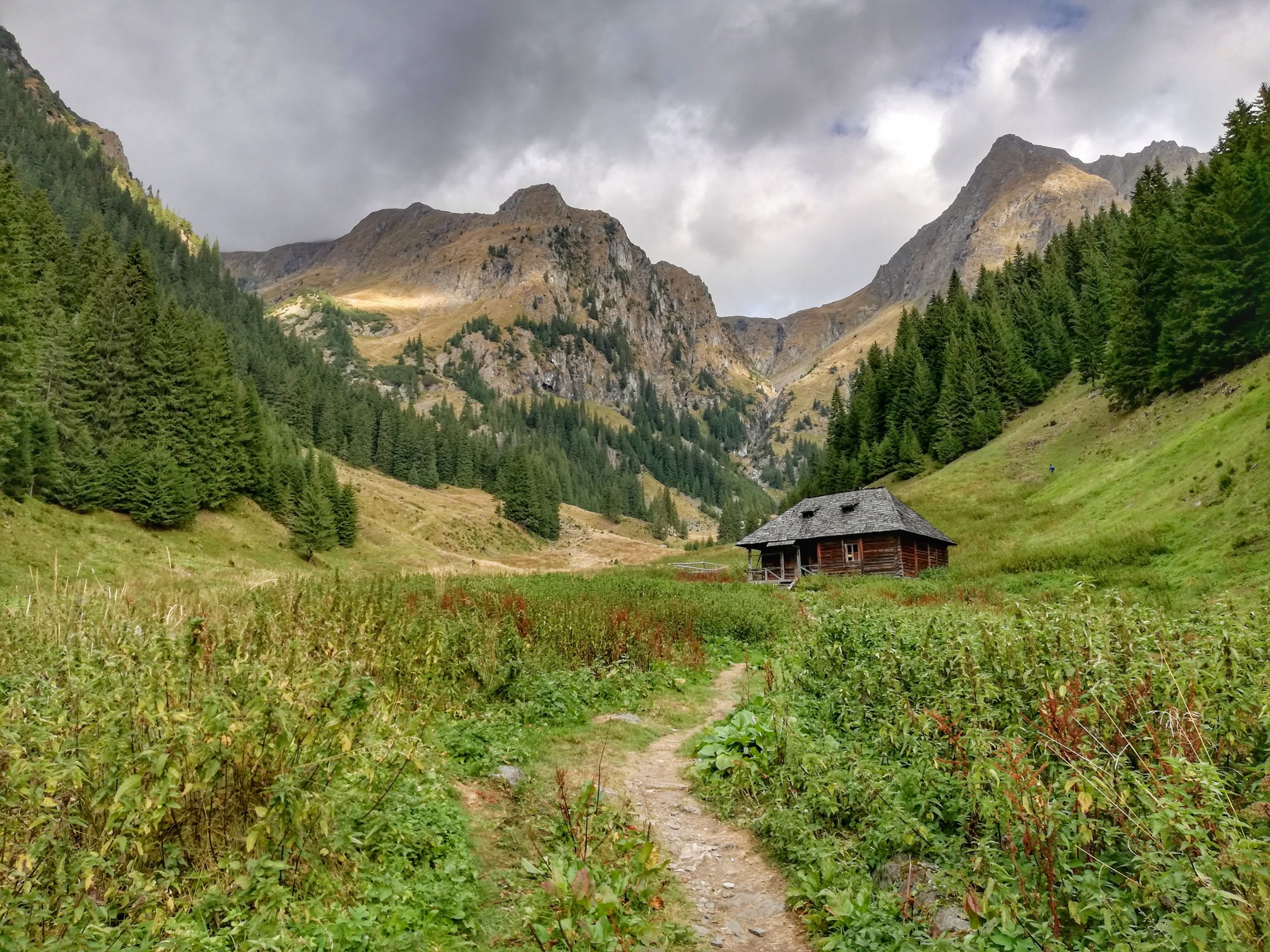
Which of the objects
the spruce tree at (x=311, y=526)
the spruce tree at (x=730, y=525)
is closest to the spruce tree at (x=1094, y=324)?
the spruce tree at (x=311, y=526)

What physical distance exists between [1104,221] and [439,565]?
3453 inches

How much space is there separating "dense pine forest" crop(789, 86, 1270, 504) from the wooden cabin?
1955 centimetres

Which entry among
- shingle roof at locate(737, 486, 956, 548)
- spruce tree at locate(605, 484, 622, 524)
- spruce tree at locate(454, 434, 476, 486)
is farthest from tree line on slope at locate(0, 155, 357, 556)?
spruce tree at locate(605, 484, 622, 524)

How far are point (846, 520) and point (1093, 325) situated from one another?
32878mm

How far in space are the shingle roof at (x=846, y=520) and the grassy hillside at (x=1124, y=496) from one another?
3723 millimetres

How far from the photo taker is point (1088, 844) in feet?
14.9

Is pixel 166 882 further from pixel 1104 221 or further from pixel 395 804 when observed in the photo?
pixel 1104 221

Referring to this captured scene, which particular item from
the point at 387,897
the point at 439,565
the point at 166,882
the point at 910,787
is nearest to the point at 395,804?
the point at 387,897

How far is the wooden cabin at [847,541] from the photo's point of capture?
4106 centimetres

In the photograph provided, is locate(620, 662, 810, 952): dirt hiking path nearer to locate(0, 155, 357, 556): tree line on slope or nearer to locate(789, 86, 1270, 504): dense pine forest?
locate(0, 155, 357, 556): tree line on slope

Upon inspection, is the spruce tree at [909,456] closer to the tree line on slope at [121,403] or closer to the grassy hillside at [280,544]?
the grassy hillside at [280,544]

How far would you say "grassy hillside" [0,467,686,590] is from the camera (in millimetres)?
32844

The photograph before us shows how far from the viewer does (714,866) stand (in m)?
6.20

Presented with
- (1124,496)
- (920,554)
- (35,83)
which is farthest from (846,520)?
(35,83)
